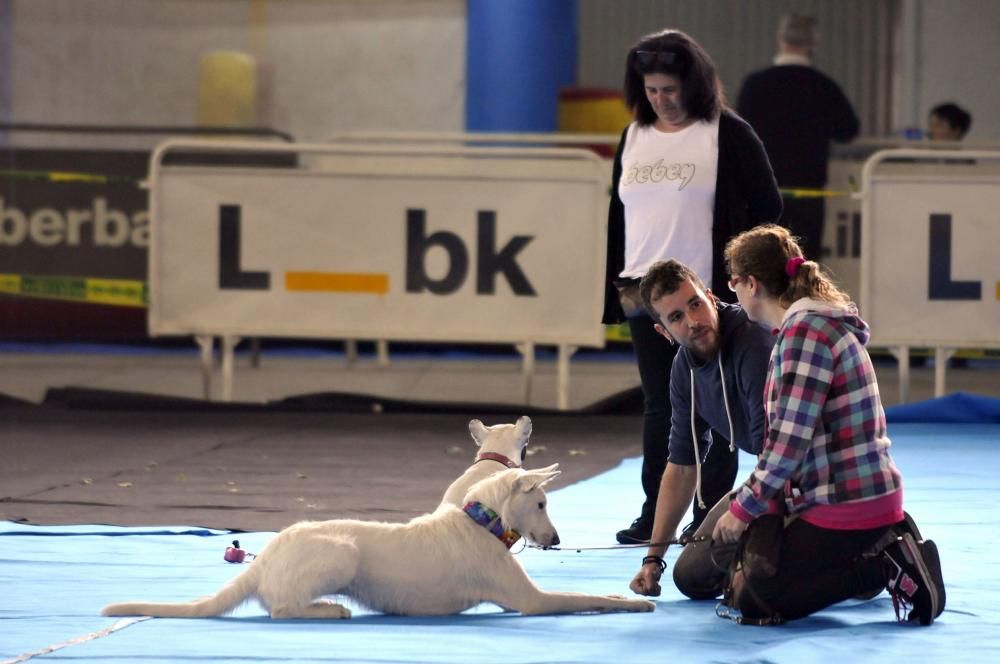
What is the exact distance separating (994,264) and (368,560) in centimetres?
581

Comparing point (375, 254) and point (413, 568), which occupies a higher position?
point (375, 254)

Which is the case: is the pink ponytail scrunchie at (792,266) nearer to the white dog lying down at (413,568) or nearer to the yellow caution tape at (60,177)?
the white dog lying down at (413,568)

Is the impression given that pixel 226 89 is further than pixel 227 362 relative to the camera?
Yes

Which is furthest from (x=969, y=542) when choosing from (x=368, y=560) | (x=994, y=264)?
(x=994, y=264)

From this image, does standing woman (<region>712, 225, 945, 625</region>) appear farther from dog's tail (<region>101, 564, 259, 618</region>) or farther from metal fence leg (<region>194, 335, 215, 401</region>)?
metal fence leg (<region>194, 335, 215, 401</region>)

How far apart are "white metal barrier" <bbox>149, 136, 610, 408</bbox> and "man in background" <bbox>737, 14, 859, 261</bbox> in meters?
1.31

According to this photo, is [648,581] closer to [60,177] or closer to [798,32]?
[798,32]

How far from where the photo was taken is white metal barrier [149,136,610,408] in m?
9.12

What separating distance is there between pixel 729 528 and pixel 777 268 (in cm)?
65

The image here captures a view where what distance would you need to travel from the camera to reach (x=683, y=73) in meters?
5.16

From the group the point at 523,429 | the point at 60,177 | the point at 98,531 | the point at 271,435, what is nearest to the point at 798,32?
the point at 271,435

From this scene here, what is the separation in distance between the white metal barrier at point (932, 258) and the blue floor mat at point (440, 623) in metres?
3.55

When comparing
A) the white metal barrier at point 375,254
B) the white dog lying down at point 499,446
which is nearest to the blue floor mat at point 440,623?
the white dog lying down at point 499,446

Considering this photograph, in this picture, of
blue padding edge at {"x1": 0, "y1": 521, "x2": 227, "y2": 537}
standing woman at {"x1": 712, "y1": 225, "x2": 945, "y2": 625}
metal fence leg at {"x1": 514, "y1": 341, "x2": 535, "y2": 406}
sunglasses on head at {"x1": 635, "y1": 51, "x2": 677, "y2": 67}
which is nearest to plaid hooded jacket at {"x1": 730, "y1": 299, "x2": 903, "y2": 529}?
standing woman at {"x1": 712, "y1": 225, "x2": 945, "y2": 625}
